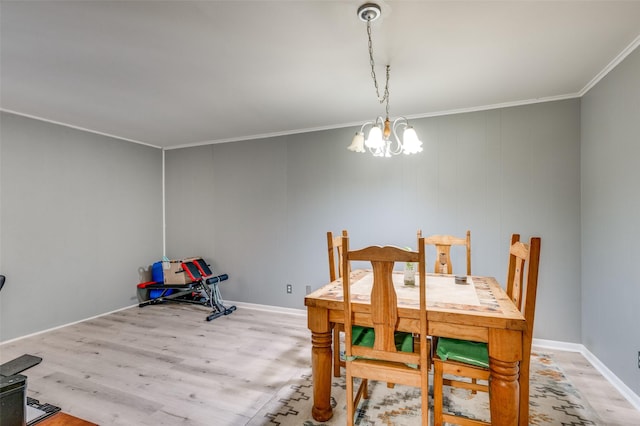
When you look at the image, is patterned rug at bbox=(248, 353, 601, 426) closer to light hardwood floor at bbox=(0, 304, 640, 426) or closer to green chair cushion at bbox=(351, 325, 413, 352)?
light hardwood floor at bbox=(0, 304, 640, 426)

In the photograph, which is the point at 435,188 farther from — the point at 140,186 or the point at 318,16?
the point at 140,186

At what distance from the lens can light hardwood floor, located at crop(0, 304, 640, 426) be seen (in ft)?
7.15

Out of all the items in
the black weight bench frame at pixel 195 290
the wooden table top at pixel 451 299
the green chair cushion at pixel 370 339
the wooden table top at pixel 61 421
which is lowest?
the black weight bench frame at pixel 195 290

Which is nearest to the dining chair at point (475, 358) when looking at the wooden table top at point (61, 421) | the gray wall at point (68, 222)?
the wooden table top at point (61, 421)

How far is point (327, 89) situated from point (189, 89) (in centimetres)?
127

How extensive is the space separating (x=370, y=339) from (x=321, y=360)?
0.35 meters

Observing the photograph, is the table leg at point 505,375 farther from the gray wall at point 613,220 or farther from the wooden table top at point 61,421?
the wooden table top at point 61,421

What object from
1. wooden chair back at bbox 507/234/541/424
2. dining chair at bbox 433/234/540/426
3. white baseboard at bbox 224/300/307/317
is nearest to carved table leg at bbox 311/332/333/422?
dining chair at bbox 433/234/540/426

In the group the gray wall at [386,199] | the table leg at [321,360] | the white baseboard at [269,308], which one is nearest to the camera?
the table leg at [321,360]

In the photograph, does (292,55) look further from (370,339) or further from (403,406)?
(403,406)

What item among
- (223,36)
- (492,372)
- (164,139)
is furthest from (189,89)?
(492,372)

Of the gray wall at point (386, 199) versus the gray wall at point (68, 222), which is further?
the gray wall at point (68, 222)

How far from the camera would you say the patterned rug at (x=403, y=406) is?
6.64 feet

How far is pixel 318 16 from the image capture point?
1.85m
